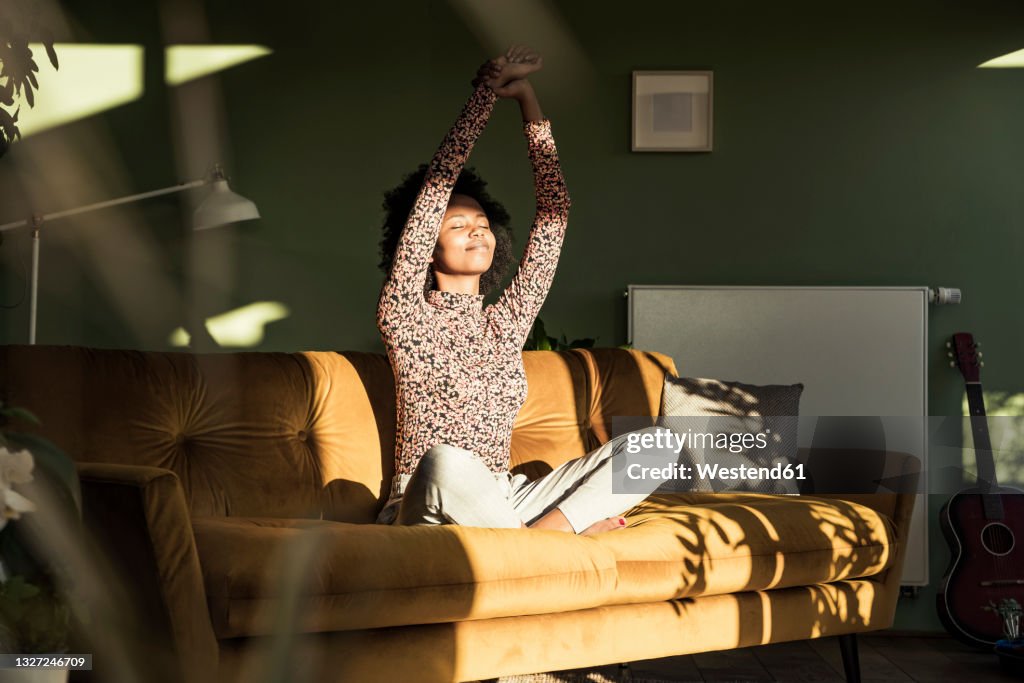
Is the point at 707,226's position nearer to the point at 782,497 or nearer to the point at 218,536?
the point at 782,497

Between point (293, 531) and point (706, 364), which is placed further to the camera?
point (706, 364)

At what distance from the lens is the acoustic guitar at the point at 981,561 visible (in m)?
2.65

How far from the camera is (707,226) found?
3223mm

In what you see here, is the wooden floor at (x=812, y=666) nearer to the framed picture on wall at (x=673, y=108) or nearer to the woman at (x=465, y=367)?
the woman at (x=465, y=367)

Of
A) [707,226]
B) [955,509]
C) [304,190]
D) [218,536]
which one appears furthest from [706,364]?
[218,536]

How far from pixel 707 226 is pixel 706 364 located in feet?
1.55

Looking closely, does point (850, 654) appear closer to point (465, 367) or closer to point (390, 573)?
point (465, 367)

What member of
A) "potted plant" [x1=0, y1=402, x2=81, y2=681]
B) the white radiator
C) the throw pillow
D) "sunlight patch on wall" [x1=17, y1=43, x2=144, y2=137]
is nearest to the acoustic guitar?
the white radiator

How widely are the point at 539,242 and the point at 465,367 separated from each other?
1.37 ft

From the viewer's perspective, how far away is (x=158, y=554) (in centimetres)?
129

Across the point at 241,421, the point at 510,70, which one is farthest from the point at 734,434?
the point at 241,421

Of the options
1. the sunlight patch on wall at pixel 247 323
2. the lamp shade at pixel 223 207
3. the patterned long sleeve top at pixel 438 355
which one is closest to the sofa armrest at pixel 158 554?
the patterned long sleeve top at pixel 438 355

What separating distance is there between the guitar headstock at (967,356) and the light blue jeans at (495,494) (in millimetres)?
1606

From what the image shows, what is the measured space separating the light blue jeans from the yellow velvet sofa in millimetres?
80
